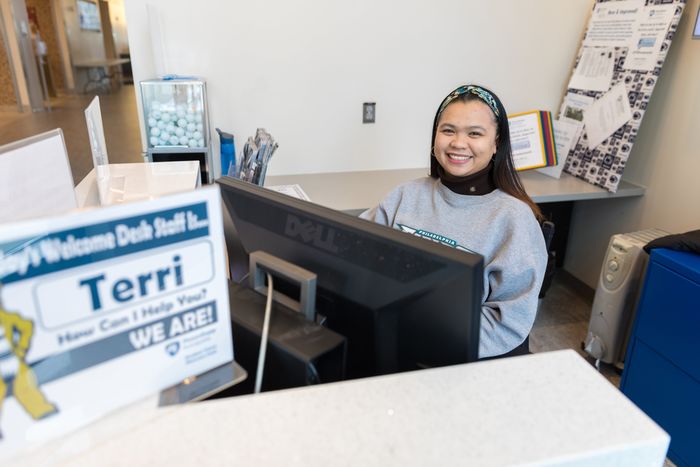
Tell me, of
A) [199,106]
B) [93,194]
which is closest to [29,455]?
[93,194]

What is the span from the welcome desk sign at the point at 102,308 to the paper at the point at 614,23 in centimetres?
265

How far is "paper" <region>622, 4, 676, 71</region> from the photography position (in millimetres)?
2326

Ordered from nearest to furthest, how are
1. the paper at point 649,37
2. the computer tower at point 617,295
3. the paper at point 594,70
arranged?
the computer tower at point 617,295 < the paper at point 649,37 < the paper at point 594,70

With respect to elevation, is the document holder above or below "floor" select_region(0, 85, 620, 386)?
above

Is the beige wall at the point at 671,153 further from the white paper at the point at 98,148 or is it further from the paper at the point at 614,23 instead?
the white paper at the point at 98,148

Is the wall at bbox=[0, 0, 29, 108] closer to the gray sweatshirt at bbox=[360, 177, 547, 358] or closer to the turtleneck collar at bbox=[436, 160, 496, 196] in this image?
the gray sweatshirt at bbox=[360, 177, 547, 358]

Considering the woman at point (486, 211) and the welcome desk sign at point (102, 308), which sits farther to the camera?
the woman at point (486, 211)

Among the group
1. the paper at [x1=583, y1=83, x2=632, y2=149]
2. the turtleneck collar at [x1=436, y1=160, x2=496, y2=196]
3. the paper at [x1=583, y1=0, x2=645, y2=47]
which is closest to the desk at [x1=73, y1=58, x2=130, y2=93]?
the paper at [x1=583, y1=0, x2=645, y2=47]

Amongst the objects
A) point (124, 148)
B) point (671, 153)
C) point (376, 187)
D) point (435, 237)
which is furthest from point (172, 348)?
point (124, 148)

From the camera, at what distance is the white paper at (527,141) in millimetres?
2709

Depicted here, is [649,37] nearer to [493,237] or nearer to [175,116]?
[493,237]

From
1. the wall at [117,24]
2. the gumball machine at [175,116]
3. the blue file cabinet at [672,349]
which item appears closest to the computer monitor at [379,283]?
the blue file cabinet at [672,349]

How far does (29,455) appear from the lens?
1.71 feet

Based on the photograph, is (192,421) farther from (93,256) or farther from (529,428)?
(529,428)
